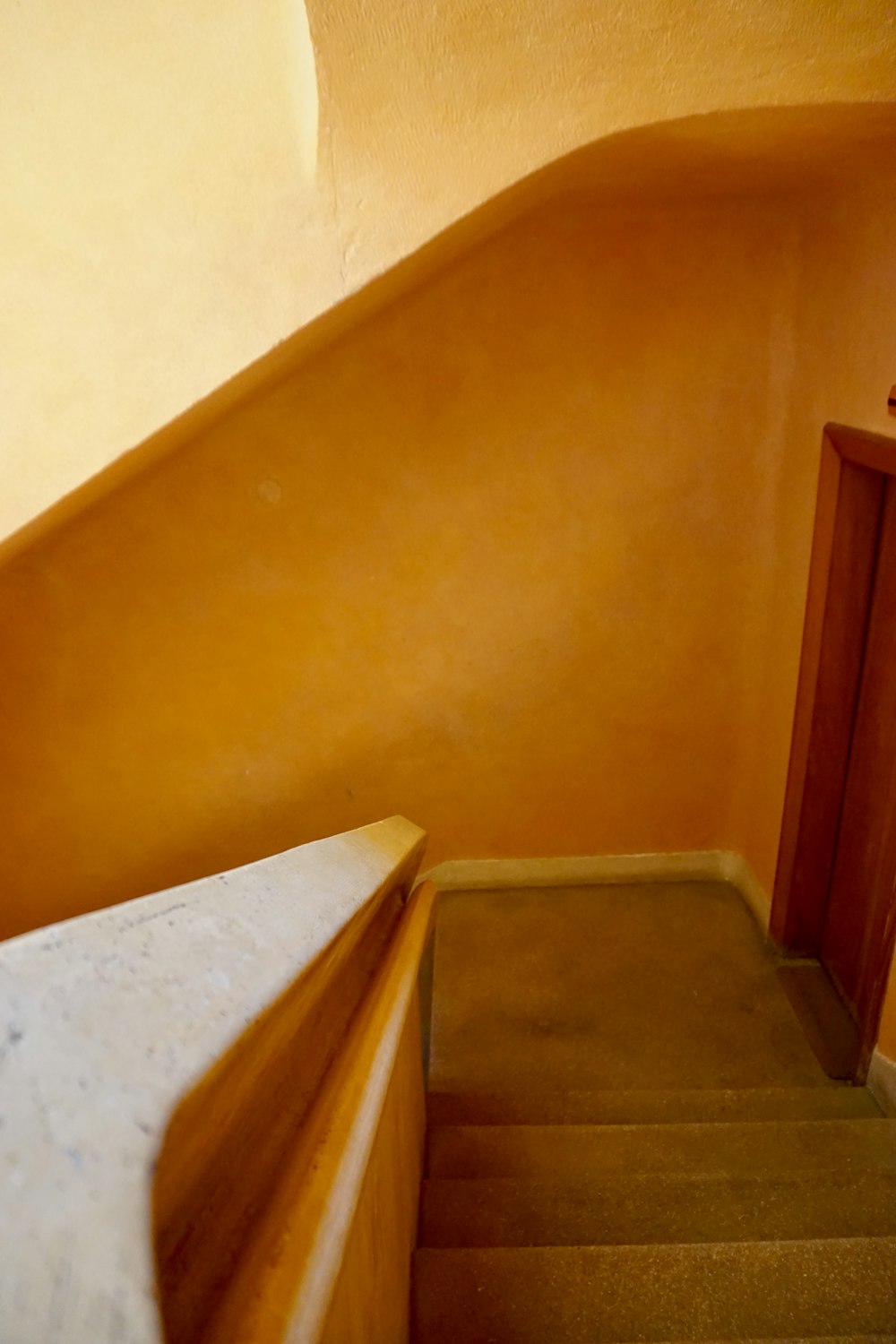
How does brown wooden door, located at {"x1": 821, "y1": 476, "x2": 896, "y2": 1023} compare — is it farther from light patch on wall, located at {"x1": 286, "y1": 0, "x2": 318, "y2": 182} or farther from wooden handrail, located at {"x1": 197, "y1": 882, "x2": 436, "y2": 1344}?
light patch on wall, located at {"x1": 286, "y1": 0, "x2": 318, "y2": 182}

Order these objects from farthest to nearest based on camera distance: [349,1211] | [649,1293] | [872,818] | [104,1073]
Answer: [872,818] < [649,1293] < [349,1211] < [104,1073]

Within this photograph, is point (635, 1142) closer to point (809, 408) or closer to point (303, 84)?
point (809, 408)

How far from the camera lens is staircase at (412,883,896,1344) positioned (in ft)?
5.24

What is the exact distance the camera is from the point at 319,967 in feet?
3.10

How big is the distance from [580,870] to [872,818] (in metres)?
1.37

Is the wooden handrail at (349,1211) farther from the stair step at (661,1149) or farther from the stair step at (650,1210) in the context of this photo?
the stair step at (661,1149)

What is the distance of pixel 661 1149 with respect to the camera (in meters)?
2.25

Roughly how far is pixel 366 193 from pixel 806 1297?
2.19 m

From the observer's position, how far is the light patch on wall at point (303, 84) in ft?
5.37

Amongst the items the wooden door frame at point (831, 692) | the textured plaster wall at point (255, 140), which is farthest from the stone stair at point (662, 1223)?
the textured plaster wall at point (255, 140)

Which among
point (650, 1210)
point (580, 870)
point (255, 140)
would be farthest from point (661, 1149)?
point (255, 140)

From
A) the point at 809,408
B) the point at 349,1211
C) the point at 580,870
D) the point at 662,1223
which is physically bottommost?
the point at 580,870

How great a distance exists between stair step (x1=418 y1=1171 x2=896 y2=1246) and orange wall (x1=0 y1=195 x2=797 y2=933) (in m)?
1.91

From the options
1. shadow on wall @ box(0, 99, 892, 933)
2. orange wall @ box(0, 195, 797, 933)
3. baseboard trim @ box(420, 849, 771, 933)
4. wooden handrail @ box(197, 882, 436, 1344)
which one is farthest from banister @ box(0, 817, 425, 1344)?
baseboard trim @ box(420, 849, 771, 933)
